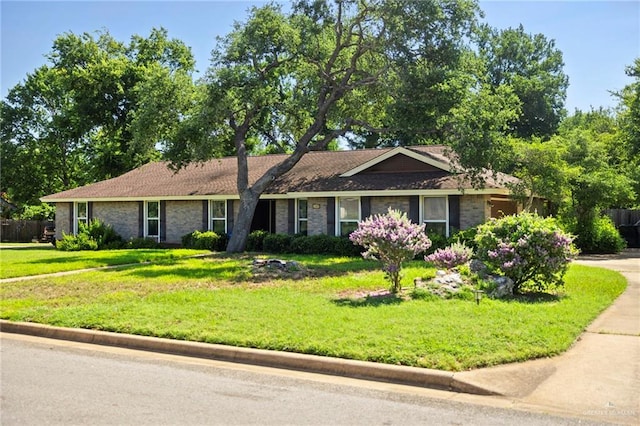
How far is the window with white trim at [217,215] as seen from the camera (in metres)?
28.2

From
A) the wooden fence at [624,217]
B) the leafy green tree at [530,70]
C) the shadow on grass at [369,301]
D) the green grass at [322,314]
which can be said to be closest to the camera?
the green grass at [322,314]

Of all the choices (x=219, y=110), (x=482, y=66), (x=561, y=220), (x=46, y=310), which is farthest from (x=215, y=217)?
(x=46, y=310)

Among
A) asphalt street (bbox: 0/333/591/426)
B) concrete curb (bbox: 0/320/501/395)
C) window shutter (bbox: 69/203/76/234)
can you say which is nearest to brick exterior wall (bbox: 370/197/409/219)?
concrete curb (bbox: 0/320/501/395)

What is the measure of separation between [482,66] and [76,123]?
100 feet

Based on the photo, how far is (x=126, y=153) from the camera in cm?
4412

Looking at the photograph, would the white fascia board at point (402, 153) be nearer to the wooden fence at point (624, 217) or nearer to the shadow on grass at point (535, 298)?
the shadow on grass at point (535, 298)

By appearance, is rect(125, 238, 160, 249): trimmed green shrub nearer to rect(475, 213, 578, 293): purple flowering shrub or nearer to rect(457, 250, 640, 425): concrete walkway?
rect(475, 213, 578, 293): purple flowering shrub

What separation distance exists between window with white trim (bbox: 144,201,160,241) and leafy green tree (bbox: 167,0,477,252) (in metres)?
6.04

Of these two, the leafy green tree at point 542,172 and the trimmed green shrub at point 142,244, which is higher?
the leafy green tree at point 542,172

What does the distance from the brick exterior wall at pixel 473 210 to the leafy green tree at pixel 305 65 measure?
4.82m

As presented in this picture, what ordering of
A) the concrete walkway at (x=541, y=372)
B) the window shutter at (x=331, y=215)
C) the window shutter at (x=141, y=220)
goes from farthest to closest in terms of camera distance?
1. the window shutter at (x=141, y=220)
2. the window shutter at (x=331, y=215)
3. the concrete walkway at (x=541, y=372)

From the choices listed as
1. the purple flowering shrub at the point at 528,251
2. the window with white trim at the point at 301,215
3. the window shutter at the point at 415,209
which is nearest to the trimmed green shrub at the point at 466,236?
the window shutter at the point at 415,209

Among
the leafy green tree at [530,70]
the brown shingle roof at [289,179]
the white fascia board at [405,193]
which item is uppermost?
the leafy green tree at [530,70]

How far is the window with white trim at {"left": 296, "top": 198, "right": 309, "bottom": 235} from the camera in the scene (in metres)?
26.4
